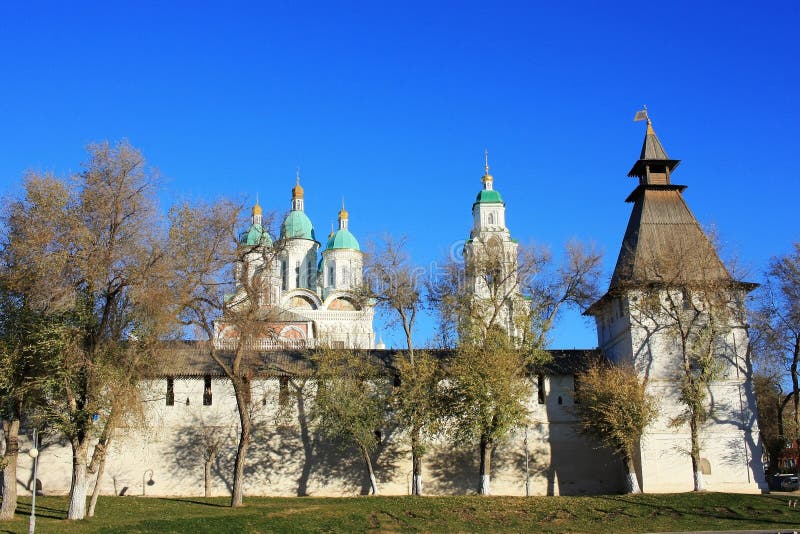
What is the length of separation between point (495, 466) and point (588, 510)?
24.2 ft

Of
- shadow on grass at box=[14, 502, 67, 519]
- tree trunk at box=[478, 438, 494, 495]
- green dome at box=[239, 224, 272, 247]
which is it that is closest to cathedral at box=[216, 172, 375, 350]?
tree trunk at box=[478, 438, 494, 495]

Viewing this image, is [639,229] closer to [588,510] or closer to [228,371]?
[588,510]

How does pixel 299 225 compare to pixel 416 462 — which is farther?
pixel 299 225

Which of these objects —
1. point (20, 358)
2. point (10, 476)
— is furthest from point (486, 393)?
point (10, 476)

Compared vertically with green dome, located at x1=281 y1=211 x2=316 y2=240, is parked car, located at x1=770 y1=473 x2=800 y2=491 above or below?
below

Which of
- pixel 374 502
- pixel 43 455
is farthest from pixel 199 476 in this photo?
pixel 374 502

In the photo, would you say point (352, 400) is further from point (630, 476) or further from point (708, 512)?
point (708, 512)

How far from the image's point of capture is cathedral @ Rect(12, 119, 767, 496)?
104ft

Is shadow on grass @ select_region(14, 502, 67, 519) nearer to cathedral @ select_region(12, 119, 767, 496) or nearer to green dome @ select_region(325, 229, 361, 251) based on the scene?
cathedral @ select_region(12, 119, 767, 496)

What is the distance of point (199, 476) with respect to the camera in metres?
32.3

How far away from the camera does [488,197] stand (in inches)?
2589

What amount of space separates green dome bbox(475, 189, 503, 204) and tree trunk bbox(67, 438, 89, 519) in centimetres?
4607

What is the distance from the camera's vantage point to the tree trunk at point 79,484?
→ 22.9m

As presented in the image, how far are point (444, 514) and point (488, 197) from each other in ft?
139
